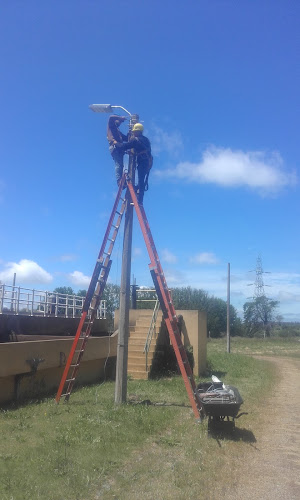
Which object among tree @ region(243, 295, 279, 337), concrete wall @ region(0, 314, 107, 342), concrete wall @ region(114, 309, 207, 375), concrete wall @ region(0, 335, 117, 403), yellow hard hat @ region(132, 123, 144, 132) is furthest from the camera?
tree @ region(243, 295, 279, 337)

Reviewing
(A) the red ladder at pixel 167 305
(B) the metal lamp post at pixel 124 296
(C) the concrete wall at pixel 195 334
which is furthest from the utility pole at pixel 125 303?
(C) the concrete wall at pixel 195 334

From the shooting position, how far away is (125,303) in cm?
1091

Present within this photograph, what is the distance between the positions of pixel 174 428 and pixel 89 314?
3583mm

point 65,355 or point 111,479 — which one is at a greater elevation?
point 65,355

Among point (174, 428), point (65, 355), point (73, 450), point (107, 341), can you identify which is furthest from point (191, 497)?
point (107, 341)

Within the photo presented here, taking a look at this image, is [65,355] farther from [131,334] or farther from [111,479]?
[111,479]

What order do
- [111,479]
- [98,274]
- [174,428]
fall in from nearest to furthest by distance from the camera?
[111,479] < [174,428] < [98,274]

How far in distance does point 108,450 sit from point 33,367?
4583mm

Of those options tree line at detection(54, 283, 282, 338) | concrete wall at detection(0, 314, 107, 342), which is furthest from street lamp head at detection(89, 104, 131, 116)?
tree line at detection(54, 283, 282, 338)

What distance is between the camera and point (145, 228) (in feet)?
35.0

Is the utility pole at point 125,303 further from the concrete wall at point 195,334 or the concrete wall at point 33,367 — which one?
the concrete wall at point 195,334

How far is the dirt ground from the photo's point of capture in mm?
5867

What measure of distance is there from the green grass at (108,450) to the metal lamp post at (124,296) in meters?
0.48

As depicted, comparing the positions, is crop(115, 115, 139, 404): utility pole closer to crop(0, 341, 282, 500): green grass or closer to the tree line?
crop(0, 341, 282, 500): green grass
